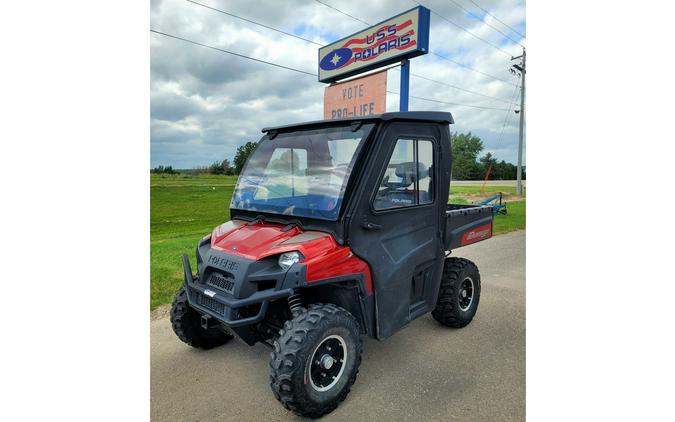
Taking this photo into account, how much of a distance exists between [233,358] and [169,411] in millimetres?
750

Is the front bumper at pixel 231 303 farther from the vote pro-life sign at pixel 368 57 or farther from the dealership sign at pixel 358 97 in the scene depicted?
the vote pro-life sign at pixel 368 57

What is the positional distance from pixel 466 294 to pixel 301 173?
2360 mm

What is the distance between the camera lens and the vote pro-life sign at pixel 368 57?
23.9 ft

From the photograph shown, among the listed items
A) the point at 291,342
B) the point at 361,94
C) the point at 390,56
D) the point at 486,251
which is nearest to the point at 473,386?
the point at 291,342

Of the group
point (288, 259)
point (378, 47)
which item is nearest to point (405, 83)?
point (378, 47)

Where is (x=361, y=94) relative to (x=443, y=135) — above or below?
above

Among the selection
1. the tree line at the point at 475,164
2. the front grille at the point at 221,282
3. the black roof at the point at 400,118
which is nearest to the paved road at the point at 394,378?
the front grille at the point at 221,282

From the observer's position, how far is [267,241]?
2.73m

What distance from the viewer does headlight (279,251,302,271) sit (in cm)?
254

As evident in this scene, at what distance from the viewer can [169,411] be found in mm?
2576

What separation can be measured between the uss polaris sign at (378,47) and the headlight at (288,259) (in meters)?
6.16

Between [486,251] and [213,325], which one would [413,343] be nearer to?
[213,325]

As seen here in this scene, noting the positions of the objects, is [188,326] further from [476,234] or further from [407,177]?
[476,234]

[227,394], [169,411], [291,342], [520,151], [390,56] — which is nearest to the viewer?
Result: [291,342]
